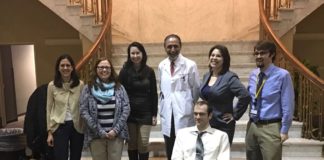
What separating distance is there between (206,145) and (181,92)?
0.69 metres

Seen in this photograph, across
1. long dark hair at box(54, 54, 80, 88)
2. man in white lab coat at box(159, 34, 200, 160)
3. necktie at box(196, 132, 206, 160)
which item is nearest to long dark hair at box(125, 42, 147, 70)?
man in white lab coat at box(159, 34, 200, 160)

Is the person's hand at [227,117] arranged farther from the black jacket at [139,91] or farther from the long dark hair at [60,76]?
the long dark hair at [60,76]

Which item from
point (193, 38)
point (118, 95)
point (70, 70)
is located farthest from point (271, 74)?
point (193, 38)

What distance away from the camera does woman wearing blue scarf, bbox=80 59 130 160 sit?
299 centimetres

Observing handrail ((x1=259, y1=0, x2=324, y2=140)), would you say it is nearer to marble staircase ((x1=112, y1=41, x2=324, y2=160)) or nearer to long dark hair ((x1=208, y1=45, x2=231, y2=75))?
marble staircase ((x1=112, y1=41, x2=324, y2=160))

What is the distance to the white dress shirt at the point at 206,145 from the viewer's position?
8.18 feet

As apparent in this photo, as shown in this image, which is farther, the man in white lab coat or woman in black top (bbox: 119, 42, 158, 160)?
woman in black top (bbox: 119, 42, 158, 160)

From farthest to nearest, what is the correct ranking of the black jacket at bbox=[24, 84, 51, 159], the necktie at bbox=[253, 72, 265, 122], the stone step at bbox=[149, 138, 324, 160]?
the stone step at bbox=[149, 138, 324, 160] < the black jacket at bbox=[24, 84, 51, 159] < the necktie at bbox=[253, 72, 265, 122]

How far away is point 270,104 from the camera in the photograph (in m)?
2.57

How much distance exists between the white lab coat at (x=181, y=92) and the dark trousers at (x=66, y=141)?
77cm

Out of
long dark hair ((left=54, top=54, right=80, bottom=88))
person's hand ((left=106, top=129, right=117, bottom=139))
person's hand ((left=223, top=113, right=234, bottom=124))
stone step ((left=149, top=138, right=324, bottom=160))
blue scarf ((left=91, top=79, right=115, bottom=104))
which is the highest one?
long dark hair ((left=54, top=54, right=80, bottom=88))

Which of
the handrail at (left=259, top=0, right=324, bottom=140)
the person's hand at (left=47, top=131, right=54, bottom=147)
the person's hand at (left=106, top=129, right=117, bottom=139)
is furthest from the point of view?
the handrail at (left=259, top=0, right=324, bottom=140)

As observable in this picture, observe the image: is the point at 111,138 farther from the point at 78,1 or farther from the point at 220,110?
the point at 78,1

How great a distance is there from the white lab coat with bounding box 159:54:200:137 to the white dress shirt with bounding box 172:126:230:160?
0.50 metres
